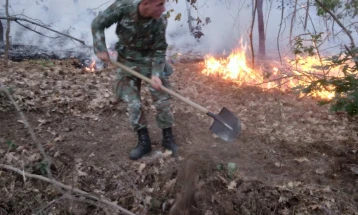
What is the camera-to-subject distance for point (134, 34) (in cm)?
407

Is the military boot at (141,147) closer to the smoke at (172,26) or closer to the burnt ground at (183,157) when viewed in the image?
the burnt ground at (183,157)

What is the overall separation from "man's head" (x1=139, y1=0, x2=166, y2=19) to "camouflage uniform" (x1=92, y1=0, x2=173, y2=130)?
8cm

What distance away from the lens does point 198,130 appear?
213 inches

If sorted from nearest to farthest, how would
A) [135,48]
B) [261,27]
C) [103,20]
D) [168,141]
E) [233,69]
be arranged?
[103,20] → [135,48] → [168,141] → [233,69] → [261,27]

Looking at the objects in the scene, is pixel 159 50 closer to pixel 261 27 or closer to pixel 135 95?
pixel 135 95

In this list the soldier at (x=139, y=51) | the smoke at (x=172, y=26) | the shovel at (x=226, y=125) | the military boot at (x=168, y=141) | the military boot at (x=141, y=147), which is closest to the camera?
the soldier at (x=139, y=51)

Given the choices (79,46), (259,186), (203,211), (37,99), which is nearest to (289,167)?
(259,186)

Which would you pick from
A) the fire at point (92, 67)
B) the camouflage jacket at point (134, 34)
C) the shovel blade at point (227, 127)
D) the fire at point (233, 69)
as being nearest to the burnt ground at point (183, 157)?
the shovel blade at point (227, 127)

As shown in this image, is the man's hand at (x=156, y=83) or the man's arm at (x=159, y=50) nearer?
the man's hand at (x=156, y=83)

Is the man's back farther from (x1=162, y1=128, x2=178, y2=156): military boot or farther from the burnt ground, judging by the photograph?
the burnt ground

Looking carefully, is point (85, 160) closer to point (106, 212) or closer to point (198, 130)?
point (106, 212)

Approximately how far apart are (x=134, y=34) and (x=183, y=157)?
5.41ft

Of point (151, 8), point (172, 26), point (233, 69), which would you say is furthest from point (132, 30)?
point (172, 26)

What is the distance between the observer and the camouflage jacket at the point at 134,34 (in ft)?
12.9
